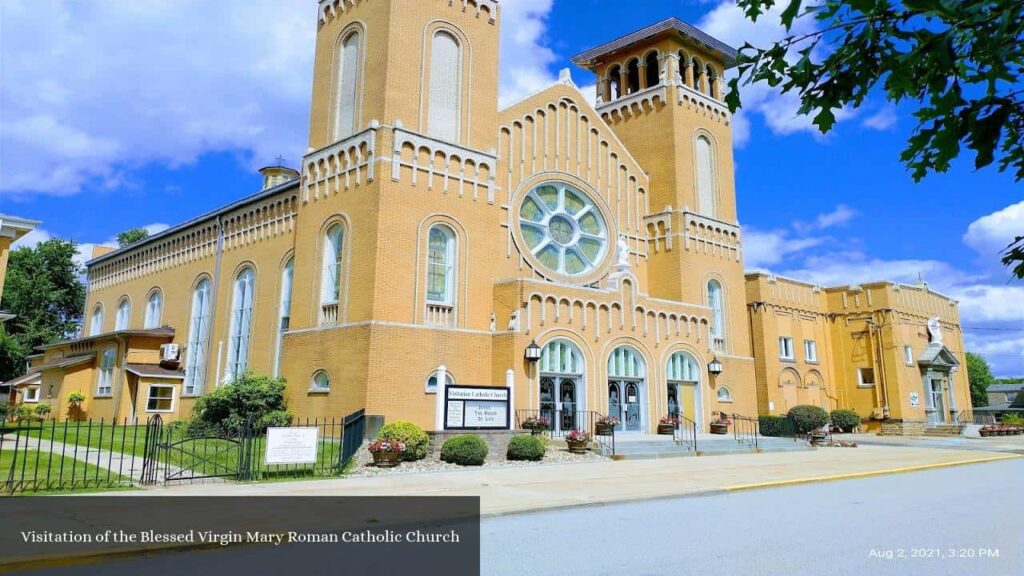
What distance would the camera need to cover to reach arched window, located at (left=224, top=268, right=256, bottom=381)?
30062 mm

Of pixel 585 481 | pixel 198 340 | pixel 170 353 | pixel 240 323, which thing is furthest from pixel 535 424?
pixel 170 353

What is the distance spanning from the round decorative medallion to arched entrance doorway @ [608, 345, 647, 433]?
4066 mm

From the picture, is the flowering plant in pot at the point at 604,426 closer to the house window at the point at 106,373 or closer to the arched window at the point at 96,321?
the house window at the point at 106,373

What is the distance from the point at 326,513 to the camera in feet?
35.8

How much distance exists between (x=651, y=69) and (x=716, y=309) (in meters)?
12.4

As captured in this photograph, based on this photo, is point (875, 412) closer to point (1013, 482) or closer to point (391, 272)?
point (1013, 482)

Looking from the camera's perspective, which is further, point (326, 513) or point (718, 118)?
point (718, 118)

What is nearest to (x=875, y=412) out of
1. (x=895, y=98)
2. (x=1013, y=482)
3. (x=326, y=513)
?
(x=1013, y=482)

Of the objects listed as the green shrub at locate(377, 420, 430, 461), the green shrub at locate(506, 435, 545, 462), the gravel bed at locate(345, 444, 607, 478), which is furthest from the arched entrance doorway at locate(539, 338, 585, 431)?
the green shrub at locate(377, 420, 430, 461)

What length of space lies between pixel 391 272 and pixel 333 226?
12.5ft

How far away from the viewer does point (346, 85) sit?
2650 centimetres

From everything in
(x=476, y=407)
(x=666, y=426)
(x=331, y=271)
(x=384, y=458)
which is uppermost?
(x=331, y=271)

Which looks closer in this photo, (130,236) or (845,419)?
(845,419)

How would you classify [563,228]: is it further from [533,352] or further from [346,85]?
[346,85]
